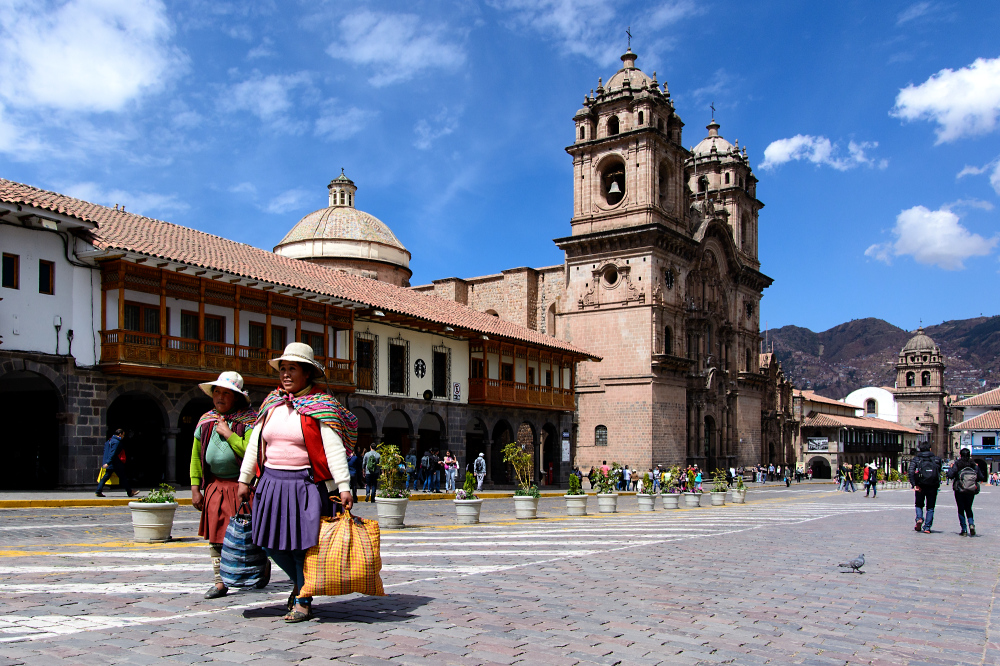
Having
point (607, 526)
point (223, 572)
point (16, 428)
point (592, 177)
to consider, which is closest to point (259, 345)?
point (16, 428)

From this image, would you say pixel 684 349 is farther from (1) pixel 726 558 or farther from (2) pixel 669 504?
(1) pixel 726 558

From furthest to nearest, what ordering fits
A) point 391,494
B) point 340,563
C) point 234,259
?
point 234,259
point 391,494
point 340,563

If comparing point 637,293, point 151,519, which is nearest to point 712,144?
point 637,293

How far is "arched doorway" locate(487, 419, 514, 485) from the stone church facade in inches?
327

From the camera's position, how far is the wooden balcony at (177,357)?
20.4 meters

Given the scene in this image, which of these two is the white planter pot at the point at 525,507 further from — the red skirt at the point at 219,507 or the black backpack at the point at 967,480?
the red skirt at the point at 219,507

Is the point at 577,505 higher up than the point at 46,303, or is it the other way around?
the point at 46,303

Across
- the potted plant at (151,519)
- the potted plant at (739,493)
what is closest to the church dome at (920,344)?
the potted plant at (739,493)

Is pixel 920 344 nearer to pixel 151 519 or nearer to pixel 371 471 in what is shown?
pixel 371 471

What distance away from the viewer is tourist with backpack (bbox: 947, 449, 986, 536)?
13609mm

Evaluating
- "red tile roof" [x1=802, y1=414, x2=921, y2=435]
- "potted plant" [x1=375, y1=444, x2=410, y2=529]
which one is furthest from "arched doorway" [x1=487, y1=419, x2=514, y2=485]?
"red tile roof" [x1=802, y1=414, x2=921, y2=435]

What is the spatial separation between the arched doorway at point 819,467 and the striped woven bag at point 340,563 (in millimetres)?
72463

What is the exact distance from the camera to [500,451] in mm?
36125

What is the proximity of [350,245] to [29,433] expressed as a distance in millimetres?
25893
